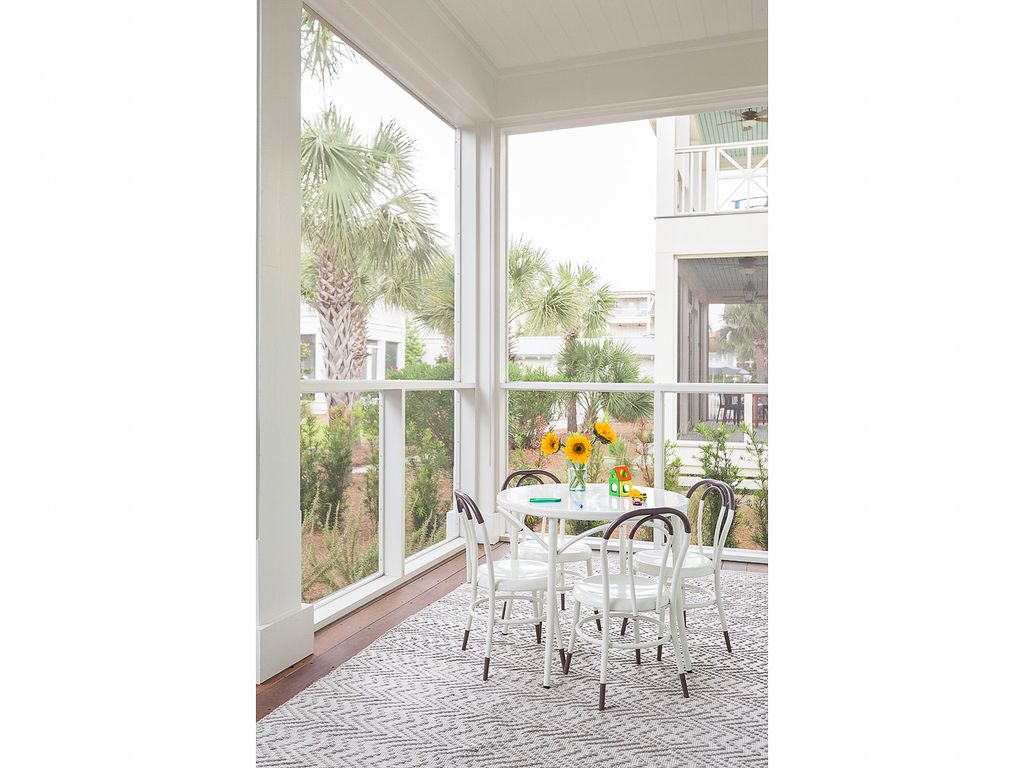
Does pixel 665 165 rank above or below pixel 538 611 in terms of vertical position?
above

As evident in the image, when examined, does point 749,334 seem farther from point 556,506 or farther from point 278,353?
point 278,353

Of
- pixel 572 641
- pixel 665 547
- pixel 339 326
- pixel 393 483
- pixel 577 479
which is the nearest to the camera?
pixel 665 547

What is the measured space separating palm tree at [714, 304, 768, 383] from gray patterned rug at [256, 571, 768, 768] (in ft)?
6.15

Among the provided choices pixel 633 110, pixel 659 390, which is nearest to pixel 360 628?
pixel 659 390

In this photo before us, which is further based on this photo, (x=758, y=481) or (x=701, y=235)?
(x=701, y=235)

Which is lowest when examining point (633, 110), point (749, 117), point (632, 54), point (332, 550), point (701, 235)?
point (332, 550)

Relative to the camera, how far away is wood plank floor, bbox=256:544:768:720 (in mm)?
2410

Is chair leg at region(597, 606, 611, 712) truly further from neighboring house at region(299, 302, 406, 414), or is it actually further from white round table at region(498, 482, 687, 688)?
neighboring house at region(299, 302, 406, 414)

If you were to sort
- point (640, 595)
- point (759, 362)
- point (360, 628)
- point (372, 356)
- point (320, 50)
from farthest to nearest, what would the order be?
point (759, 362)
point (372, 356)
point (320, 50)
point (360, 628)
point (640, 595)

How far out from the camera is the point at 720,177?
440 centimetres

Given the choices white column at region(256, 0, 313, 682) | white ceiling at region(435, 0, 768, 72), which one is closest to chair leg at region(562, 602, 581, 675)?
white column at region(256, 0, 313, 682)

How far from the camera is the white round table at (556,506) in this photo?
2.46 metres

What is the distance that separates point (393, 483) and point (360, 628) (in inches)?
34.1

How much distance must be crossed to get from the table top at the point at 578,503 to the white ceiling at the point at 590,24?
8.70ft
